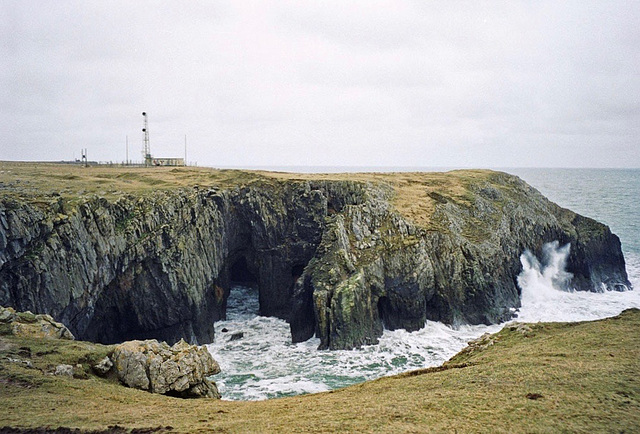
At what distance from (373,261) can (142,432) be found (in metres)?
33.9

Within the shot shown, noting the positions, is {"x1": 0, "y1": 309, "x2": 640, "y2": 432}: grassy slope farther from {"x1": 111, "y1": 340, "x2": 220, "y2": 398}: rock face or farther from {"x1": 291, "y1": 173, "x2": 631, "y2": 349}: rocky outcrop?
{"x1": 291, "y1": 173, "x2": 631, "y2": 349}: rocky outcrop

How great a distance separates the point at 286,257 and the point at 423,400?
123 ft

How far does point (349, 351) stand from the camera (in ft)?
136

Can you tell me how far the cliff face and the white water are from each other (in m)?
1.81

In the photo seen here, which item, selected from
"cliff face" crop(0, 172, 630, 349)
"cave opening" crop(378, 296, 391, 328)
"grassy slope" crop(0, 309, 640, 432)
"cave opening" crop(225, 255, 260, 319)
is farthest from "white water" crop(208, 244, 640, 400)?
"grassy slope" crop(0, 309, 640, 432)

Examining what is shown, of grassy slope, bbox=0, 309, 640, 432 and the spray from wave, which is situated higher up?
grassy slope, bbox=0, 309, 640, 432

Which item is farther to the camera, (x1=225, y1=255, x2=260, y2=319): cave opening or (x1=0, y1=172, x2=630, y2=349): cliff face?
(x1=225, y1=255, x2=260, y2=319): cave opening

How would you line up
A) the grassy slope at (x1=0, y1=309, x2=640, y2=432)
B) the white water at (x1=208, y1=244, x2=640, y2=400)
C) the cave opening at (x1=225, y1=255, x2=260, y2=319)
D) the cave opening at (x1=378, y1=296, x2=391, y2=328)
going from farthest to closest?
the cave opening at (x1=225, y1=255, x2=260, y2=319), the cave opening at (x1=378, y1=296, x2=391, y2=328), the white water at (x1=208, y1=244, x2=640, y2=400), the grassy slope at (x1=0, y1=309, x2=640, y2=432)

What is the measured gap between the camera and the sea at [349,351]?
36072mm

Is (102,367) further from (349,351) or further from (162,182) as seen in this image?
(162,182)

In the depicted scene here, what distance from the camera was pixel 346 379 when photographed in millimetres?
35906

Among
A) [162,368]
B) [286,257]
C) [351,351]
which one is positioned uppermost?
[286,257]

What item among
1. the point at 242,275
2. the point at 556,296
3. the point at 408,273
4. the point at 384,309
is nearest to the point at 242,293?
the point at 242,275

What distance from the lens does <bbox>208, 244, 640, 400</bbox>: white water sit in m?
36.1
